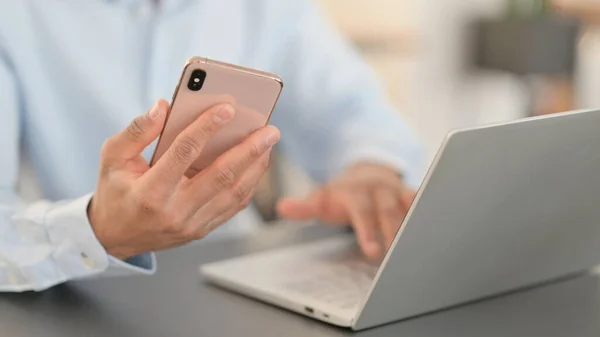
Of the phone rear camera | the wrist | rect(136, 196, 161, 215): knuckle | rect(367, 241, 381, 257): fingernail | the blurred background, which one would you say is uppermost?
the phone rear camera

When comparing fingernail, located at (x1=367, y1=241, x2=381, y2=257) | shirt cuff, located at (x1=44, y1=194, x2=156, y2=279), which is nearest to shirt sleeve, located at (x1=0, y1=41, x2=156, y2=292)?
shirt cuff, located at (x1=44, y1=194, x2=156, y2=279)

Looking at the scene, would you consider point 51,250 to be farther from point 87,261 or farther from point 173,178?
point 173,178

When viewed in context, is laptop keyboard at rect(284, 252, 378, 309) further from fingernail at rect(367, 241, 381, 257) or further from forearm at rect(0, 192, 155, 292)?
forearm at rect(0, 192, 155, 292)

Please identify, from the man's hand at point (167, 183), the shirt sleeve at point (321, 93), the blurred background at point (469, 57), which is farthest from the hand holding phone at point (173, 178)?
the blurred background at point (469, 57)

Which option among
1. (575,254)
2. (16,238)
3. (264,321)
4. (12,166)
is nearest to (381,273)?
(264,321)

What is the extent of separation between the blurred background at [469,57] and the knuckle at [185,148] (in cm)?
176

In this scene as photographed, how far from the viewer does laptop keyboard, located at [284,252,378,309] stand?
2.45 feet

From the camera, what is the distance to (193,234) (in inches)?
29.5

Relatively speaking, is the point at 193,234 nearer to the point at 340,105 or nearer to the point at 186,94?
the point at 186,94

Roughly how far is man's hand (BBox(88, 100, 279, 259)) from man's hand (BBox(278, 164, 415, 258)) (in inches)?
9.0

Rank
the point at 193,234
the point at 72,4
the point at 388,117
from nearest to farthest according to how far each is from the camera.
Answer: the point at 193,234, the point at 72,4, the point at 388,117

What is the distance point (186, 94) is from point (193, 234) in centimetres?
15

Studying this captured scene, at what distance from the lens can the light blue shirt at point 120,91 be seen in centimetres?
83

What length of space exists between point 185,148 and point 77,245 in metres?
0.20
